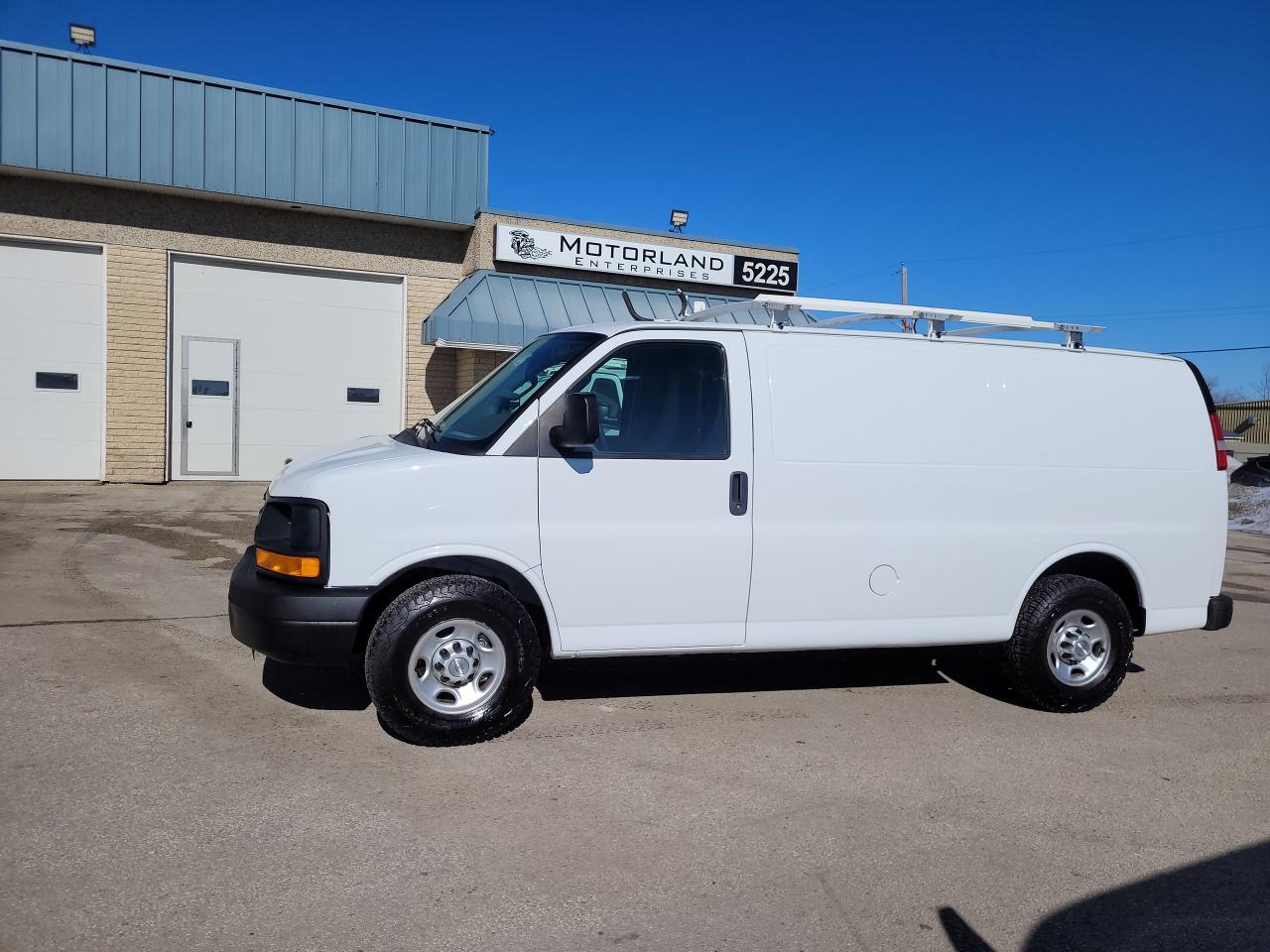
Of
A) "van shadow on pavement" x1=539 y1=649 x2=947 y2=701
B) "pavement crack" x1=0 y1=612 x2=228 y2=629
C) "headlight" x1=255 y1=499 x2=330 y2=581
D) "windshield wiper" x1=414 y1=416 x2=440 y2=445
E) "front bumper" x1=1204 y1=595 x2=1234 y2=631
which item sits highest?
"windshield wiper" x1=414 y1=416 x2=440 y2=445

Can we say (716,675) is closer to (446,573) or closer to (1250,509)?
(446,573)

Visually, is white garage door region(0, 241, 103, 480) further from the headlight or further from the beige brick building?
the headlight

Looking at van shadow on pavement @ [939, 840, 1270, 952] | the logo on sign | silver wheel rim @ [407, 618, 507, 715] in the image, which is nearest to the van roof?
silver wheel rim @ [407, 618, 507, 715]

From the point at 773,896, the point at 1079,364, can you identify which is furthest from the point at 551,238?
the point at 773,896

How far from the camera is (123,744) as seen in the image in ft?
15.9

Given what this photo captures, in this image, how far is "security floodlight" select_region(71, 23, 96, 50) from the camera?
15.1 m

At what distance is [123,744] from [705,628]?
287cm

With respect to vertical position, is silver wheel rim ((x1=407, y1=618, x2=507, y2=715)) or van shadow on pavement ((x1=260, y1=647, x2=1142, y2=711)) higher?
silver wheel rim ((x1=407, y1=618, x2=507, y2=715))

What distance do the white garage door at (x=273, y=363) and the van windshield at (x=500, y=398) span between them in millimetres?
11685

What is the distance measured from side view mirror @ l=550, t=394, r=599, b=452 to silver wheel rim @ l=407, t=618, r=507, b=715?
100 centimetres

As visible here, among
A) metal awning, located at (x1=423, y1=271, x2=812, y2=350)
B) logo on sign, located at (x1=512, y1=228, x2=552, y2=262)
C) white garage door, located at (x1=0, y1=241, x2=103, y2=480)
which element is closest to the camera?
white garage door, located at (x1=0, y1=241, x2=103, y2=480)

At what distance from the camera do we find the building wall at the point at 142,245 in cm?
1501

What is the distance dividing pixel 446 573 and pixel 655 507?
43.2 inches

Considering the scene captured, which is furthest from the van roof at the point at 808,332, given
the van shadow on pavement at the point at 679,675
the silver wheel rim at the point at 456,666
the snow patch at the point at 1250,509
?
the snow patch at the point at 1250,509
